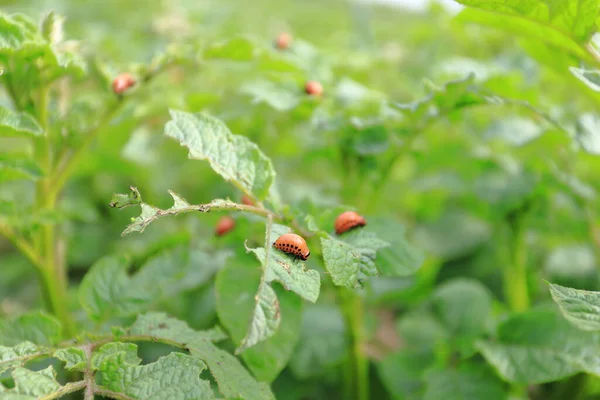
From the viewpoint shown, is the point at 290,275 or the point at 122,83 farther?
the point at 122,83

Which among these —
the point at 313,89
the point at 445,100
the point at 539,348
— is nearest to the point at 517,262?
the point at 539,348

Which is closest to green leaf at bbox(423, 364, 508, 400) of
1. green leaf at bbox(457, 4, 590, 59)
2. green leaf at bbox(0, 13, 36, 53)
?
green leaf at bbox(457, 4, 590, 59)

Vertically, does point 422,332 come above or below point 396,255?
below

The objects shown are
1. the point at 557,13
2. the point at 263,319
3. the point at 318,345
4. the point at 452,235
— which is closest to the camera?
the point at 263,319

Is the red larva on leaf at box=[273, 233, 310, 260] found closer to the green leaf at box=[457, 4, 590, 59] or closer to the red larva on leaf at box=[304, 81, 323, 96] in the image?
the green leaf at box=[457, 4, 590, 59]

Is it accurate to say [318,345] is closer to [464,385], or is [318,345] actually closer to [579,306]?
[464,385]

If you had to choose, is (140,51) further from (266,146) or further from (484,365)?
(484,365)

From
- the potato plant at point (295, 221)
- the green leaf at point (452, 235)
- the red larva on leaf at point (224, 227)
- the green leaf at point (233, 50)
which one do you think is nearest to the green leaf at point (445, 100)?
the potato plant at point (295, 221)
